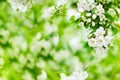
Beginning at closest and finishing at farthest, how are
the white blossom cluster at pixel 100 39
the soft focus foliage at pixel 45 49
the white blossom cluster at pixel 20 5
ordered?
the white blossom cluster at pixel 100 39
the white blossom cluster at pixel 20 5
the soft focus foliage at pixel 45 49

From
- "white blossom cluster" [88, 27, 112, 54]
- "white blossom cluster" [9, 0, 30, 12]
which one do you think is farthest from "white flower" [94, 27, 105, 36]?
"white blossom cluster" [9, 0, 30, 12]

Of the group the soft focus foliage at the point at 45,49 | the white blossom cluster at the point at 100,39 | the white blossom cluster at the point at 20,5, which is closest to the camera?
the white blossom cluster at the point at 100,39

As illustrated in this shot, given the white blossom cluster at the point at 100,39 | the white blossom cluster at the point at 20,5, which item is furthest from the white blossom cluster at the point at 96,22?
the white blossom cluster at the point at 20,5

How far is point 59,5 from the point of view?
5.09 feet

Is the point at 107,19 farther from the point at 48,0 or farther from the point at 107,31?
the point at 48,0

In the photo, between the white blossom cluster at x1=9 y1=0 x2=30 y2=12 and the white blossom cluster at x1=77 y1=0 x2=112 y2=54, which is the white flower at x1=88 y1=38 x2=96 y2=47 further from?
the white blossom cluster at x1=9 y1=0 x2=30 y2=12

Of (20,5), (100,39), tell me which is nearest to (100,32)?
(100,39)

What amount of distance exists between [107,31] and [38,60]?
0.52m

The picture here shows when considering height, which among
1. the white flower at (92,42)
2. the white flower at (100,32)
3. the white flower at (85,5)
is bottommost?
the white flower at (92,42)

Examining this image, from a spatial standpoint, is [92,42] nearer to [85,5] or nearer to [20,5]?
[85,5]

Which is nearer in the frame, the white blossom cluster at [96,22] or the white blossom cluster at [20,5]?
the white blossom cluster at [96,22]

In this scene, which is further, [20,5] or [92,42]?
[20,5]

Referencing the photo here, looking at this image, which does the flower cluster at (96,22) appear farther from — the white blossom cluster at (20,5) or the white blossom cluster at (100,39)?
the white blossom cluster at (20,5)

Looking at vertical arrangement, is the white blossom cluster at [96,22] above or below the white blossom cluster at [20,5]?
below
